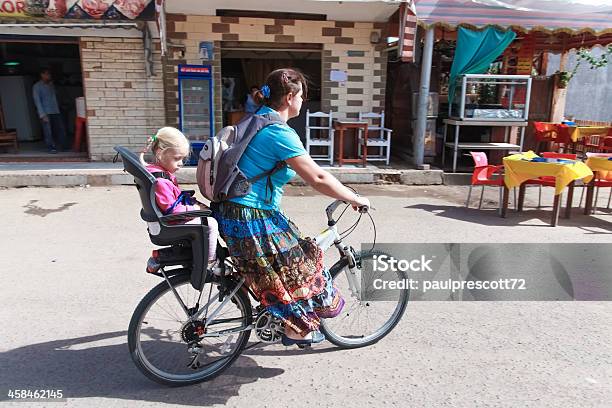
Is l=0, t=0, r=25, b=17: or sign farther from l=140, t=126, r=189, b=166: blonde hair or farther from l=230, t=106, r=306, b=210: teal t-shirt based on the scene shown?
l=230, t=106, r=306, b=210: teal t-shirt

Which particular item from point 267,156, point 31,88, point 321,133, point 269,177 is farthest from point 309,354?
point 31,88

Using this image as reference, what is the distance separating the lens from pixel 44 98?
1125 centimetres

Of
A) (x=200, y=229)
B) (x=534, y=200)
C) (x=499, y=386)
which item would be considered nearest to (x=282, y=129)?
(x=200, y=229)

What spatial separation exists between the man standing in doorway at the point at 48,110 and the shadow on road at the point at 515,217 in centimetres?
880

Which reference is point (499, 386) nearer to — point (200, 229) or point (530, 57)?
point (200, 229)

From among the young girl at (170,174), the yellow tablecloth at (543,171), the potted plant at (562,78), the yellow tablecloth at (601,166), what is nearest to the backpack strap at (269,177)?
the young girl at (170,174)

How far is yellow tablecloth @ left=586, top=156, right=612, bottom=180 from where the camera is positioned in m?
6.87

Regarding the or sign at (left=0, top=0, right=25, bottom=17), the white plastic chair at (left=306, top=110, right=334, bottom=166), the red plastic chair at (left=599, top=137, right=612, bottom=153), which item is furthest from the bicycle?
the red plastic chair at (left=599, top=137, right=612, bottom=153)

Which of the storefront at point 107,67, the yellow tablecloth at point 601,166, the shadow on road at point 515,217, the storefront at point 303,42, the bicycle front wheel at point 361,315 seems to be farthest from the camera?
the storefront at point 303,42

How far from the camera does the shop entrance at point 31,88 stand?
41.4 ft

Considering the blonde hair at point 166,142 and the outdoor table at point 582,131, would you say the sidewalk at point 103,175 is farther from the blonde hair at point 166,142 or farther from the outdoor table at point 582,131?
the blonde hair at point 166,142

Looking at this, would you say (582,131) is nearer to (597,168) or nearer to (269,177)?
(597,168)

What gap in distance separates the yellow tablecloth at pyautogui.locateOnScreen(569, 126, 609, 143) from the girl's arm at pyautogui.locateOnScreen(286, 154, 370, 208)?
1018cm

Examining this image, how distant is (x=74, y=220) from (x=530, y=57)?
1065cm
